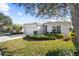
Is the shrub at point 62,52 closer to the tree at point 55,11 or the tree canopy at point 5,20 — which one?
the tree at point 55,11

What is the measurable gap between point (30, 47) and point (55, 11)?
52 cm

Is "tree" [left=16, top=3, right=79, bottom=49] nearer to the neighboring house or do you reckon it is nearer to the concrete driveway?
Result: the neighboring house

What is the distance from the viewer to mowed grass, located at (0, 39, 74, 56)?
13.3ft

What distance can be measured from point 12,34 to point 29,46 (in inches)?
9.7

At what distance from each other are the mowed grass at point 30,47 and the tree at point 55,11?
0.20 m

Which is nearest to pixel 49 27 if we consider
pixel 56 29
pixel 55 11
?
pixel 56 29

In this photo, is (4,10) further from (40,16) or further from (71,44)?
(71,44)

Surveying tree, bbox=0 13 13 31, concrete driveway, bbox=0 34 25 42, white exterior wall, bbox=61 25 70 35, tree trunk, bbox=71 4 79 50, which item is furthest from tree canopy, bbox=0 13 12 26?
tree trunk, bbox=71 4 79 50

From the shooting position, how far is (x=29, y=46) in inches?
160

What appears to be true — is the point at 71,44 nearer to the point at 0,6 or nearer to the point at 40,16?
the point at 40,16

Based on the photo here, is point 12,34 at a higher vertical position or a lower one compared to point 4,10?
lower

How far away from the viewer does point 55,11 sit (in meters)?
4.09

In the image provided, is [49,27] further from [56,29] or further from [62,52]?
[62,52]

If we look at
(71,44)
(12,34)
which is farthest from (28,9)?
(71,44)
